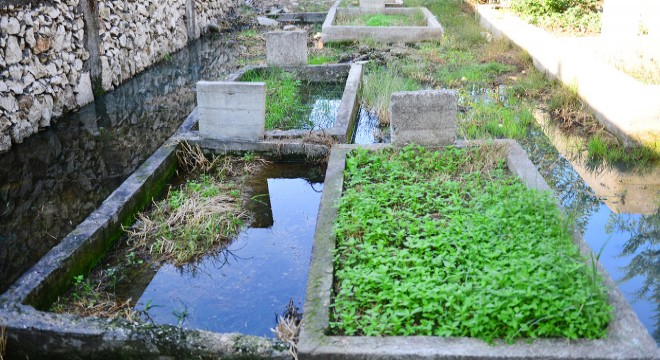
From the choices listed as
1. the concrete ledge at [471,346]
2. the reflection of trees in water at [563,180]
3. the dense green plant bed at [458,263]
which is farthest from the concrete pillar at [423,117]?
the concrete ledge at [471,346]

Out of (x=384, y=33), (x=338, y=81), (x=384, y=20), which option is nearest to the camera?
(x=338, y=81)

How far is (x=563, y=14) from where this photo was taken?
39.8 ft

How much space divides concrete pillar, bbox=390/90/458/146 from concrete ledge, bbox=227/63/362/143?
0.94 meters

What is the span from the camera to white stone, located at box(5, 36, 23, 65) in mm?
6719

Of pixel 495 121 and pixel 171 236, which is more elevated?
pixel 495 121

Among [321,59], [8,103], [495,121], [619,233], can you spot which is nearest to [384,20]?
[321,59]

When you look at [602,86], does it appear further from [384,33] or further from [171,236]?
[384,33]

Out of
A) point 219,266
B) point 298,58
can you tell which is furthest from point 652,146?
point 298,58

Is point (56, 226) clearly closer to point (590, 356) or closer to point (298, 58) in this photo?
point (590, 356)

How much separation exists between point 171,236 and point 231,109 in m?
1.86

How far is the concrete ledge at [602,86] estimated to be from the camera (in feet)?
21.0

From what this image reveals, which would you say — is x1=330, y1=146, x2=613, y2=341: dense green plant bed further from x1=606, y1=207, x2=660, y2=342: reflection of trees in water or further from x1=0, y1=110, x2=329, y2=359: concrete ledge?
x1=606, y1=207, x2=660, y2=342: reflection of trees in water

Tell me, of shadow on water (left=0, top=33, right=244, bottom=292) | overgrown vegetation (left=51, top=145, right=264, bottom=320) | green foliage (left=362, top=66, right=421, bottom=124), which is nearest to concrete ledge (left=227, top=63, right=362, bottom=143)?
green foliage (left=362, top=66, right=421, bottom=124)

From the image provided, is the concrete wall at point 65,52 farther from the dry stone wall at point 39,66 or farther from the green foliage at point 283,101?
the green foliage at point 283,101
